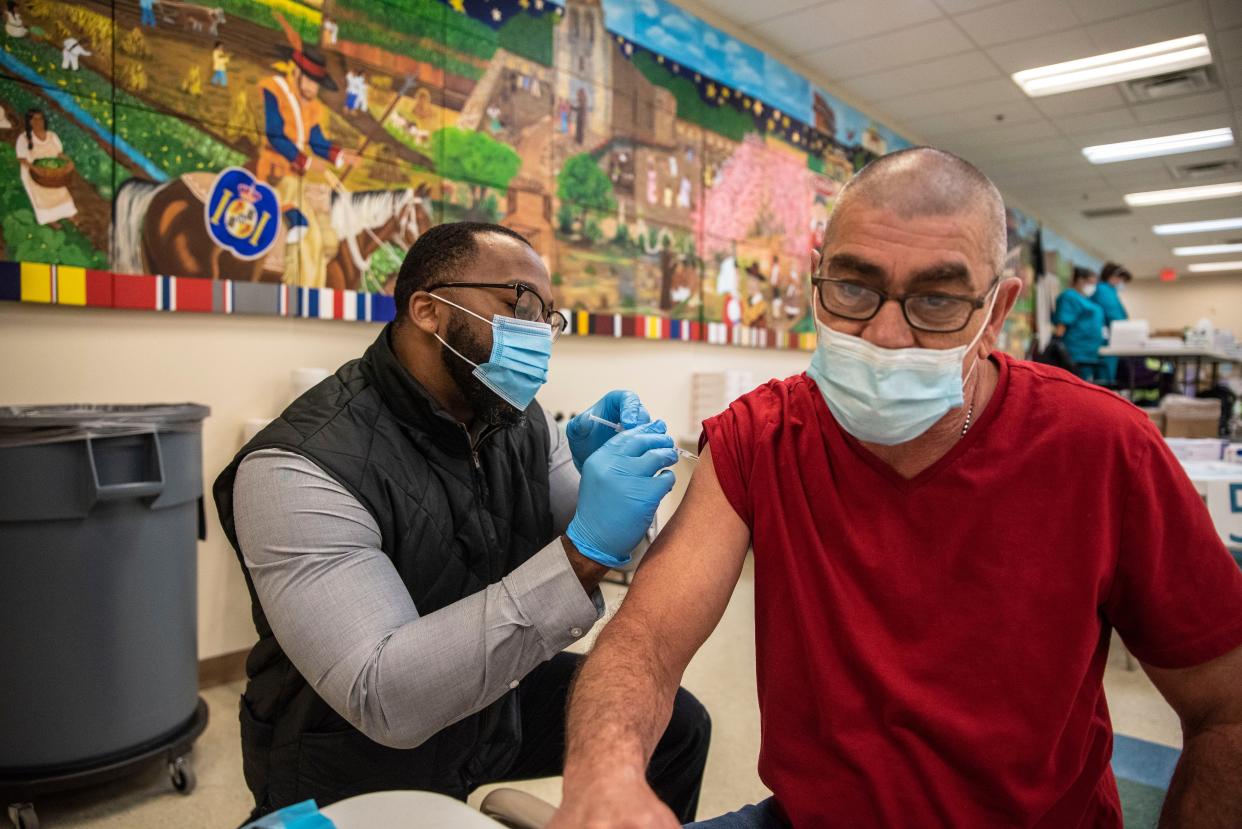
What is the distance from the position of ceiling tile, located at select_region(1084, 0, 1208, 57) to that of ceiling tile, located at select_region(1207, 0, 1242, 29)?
5 centimetres

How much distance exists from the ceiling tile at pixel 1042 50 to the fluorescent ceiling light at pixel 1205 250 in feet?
27.1

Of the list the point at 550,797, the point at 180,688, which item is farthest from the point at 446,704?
the point at 180,688

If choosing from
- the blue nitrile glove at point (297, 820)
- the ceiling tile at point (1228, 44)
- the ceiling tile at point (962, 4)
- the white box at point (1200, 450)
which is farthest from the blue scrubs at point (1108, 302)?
the blue nitrile glove at point (297, 820)

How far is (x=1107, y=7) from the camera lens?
4492 millimetres

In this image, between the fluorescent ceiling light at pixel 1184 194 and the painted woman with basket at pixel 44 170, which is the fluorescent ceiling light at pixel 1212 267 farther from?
the painted woman with basket at pixel 44 170

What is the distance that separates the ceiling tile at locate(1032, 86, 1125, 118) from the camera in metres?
5.74

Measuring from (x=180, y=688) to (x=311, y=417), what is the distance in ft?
4.16

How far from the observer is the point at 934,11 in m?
4.56

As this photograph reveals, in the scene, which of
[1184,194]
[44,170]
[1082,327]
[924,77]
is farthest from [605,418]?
A: [1184,194]

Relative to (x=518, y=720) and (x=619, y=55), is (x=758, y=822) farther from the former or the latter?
(x=619, y=55)

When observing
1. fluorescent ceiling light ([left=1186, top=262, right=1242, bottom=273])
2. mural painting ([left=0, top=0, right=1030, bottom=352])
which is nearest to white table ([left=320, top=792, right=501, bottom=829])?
mural painting ([left=0, top=0, right=1030, bottom=352])

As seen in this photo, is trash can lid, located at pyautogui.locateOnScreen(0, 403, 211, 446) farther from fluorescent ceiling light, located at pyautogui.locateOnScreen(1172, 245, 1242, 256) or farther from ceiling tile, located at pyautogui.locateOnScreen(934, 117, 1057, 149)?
fluorescent ceiling light, located at pyautogui.locateOnScreen(1172, 245, 1242, 256)

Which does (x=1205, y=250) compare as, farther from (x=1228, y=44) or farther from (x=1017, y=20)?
(x=1017, y=20)

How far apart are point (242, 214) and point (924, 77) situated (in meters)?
4.85
